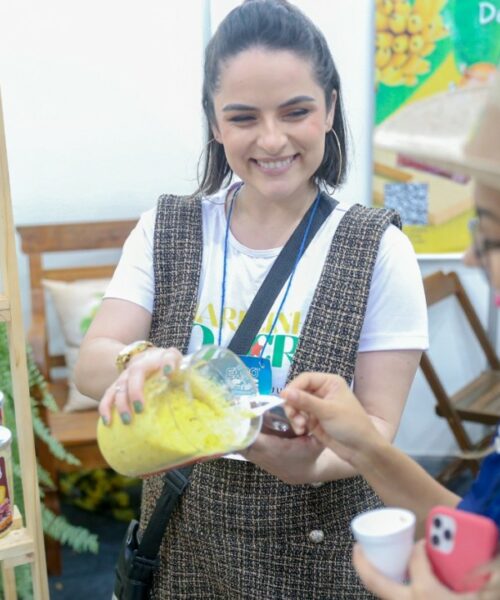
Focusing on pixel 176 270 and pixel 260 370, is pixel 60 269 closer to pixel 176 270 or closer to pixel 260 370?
pixel 176 270

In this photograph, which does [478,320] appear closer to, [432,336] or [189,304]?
[432,336]

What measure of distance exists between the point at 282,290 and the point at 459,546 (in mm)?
629

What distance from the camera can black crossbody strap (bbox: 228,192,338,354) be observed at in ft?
4.47

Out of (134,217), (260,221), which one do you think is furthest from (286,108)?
(134,217)

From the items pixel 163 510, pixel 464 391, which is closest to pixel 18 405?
pixel 163 510

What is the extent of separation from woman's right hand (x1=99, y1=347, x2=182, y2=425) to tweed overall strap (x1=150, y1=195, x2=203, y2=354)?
31cm

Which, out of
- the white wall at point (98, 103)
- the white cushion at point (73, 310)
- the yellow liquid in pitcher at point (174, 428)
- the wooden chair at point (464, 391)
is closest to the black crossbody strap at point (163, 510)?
the yellow liquid in pitcher at point (174, 428)

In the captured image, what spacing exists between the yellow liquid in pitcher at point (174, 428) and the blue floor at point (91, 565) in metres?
1.96

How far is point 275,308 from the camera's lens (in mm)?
1377

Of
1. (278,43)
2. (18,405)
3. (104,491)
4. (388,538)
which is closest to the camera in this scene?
(388,538)

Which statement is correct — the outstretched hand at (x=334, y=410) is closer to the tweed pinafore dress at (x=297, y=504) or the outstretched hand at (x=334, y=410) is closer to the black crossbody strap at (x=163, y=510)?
the tweed pinafore dress at (x=297, y=504)

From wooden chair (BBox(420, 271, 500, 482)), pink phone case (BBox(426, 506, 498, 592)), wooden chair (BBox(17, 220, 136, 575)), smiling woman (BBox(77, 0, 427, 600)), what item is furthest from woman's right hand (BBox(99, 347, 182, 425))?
wooden chair (BBox(420, 271, 500, 482))

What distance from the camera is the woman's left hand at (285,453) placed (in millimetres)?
1159

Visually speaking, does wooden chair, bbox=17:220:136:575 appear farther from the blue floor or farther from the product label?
the product label
